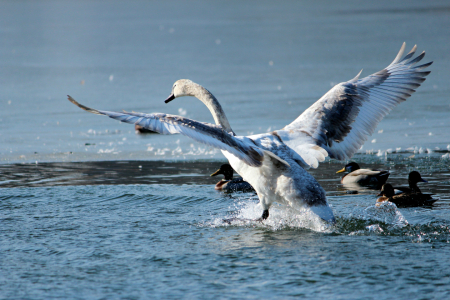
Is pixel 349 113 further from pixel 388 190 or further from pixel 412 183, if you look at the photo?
pixel 412 183

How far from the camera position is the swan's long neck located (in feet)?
22.1

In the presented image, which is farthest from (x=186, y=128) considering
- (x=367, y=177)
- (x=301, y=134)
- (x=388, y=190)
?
(x=367, y=177)

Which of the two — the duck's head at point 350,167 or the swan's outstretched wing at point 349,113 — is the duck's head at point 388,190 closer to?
the swan's outstretched wing at point 349,113

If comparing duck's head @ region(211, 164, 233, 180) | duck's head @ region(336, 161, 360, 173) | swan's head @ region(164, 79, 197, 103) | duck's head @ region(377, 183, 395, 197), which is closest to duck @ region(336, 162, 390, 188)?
duck's head @ region(336, 161, 360, 173)

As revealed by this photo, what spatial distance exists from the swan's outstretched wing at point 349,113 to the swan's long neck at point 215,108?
0.63m

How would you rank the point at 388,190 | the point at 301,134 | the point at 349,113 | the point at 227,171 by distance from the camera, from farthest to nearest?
the point at 227,171 < the point at 388,190 < the point at 349,113 < the point at 301,134

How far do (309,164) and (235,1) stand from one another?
120 ft

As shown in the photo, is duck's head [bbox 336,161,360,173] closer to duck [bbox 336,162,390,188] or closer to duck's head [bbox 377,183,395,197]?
duck [bbox 336,162,390,188]

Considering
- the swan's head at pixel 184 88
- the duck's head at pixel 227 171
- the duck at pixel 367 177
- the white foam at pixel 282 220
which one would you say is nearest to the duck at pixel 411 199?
the duck at pixel 367 177

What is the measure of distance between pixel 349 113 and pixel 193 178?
103 inches

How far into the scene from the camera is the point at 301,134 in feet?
21.5

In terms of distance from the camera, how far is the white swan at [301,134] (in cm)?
541

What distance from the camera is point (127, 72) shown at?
17266mm

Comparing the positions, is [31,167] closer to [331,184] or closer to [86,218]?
[86,218]
